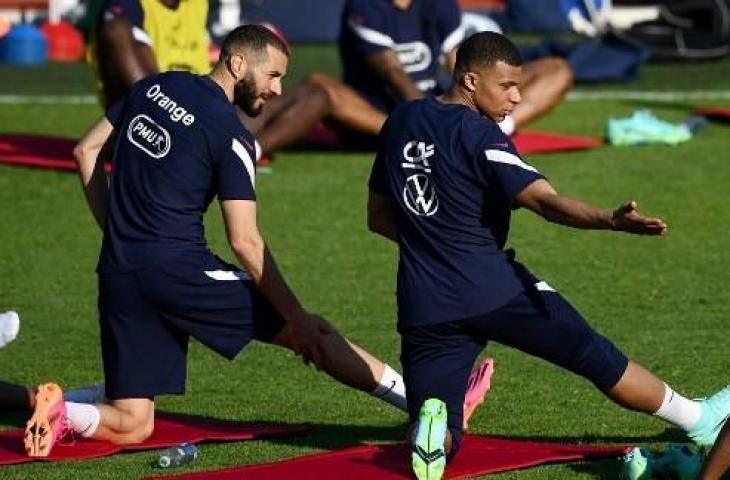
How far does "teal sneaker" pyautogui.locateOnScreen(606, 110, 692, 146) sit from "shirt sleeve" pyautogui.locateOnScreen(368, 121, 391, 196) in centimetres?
721

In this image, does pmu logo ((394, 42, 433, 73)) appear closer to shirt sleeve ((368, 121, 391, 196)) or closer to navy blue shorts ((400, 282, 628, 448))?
shirt sleeve ((368, 121, 391, 196))

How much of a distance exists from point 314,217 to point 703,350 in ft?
12.1

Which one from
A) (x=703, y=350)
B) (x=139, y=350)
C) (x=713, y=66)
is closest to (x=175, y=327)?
(x=139, y=350)

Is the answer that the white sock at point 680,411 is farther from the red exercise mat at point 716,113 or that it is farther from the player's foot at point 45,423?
the red exercise mat at point 716,113

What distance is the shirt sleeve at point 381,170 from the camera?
6619mm

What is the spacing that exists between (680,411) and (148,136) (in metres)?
2.04

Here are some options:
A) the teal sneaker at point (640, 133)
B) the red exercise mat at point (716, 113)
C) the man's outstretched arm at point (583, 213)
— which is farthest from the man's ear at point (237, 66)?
the red exercise mat at point (716, 113)

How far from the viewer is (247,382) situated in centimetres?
810

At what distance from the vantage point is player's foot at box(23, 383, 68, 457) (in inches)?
266

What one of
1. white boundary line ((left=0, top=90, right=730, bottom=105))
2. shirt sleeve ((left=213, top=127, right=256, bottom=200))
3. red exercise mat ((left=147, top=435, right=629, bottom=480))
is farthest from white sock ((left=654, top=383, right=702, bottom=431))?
white boundary line ((left=0, top=90, right=730, bottom=105))

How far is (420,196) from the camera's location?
6.49 metres

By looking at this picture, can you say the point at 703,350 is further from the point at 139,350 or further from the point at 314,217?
the point at 314,217

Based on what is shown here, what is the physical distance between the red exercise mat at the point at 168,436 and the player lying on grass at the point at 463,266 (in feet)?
2.57

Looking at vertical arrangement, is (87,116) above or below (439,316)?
below
